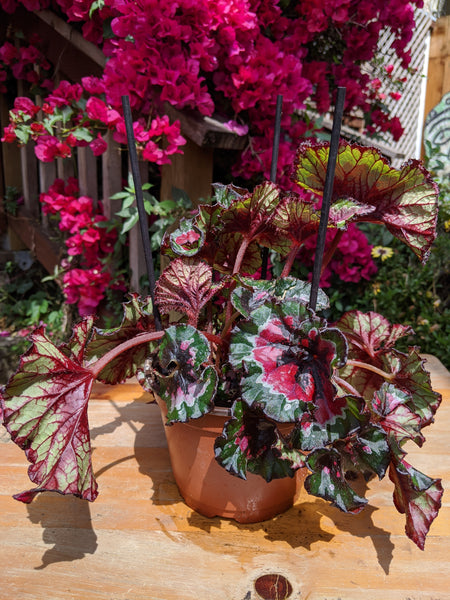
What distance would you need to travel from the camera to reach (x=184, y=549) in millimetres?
623

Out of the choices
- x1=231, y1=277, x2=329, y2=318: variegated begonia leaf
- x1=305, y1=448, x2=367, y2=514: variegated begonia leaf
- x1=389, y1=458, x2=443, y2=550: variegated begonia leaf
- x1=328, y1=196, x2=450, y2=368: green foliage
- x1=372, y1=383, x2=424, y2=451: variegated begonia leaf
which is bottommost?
x1=328, y1=196, x2=450, y2=368: green foliage

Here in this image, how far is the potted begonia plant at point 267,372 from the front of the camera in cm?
50

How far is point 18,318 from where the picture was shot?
2.81 meters

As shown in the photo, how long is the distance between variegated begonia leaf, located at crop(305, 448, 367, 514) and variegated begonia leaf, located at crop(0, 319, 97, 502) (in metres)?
0.24

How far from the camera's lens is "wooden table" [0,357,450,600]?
57 cm

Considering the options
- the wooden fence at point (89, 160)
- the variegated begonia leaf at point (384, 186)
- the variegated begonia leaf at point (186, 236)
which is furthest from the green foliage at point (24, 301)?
the variegated begonia leaf at point (384, 186)

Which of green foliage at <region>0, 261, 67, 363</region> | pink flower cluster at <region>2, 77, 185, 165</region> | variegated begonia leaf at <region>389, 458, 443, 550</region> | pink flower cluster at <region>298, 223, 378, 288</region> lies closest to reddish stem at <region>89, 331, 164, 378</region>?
variegated begonia leaf at <region>389, 458, 443, 550</region>

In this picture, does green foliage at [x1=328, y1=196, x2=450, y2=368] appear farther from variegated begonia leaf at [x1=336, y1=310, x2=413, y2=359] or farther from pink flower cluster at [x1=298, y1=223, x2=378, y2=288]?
variegated begonia leaf at [x1=336, y1=310, x2=413, y2=359]

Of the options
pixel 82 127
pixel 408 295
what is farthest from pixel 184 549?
pixel 408 295

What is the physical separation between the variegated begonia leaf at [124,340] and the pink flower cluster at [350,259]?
1190 mm

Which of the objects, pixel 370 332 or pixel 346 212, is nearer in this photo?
pixel 346 212

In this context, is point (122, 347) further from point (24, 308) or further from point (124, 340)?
point (24, 308)

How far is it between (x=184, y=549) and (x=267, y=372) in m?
0.28

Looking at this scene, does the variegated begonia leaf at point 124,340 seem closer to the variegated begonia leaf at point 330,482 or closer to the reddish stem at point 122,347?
the reddish stem at point 122,347
